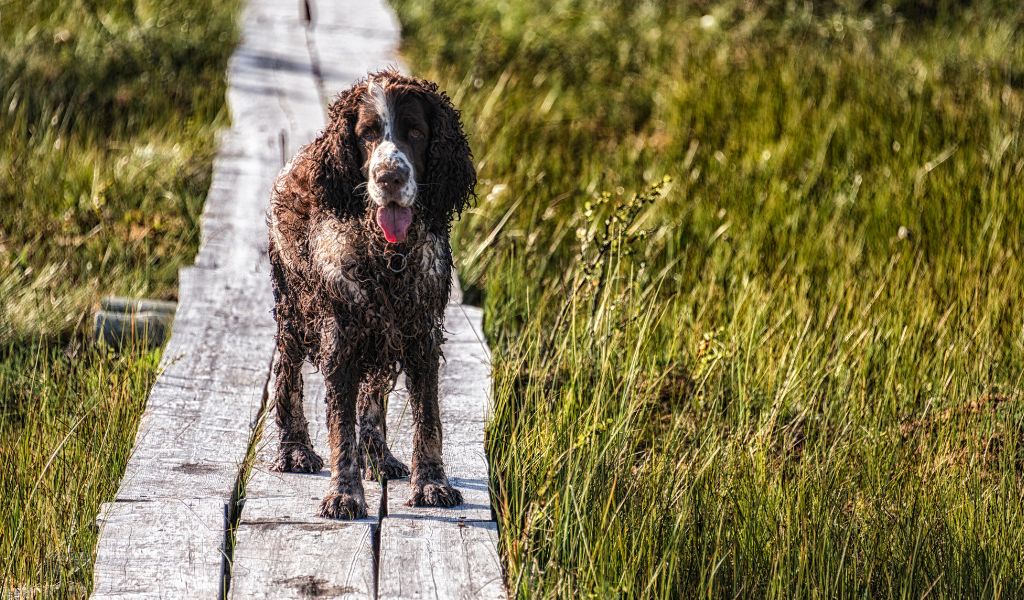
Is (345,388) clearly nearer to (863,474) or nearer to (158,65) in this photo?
(863,474)

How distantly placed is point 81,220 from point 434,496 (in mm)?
3578

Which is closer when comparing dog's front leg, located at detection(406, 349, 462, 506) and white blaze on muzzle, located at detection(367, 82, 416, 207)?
white blaze on muzzle, located at detection(367, 82, 416, 207)

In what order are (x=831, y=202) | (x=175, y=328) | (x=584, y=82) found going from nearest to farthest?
1. (x=175, y=328)
2. (x=831, y=202)
3. (x=584, y=82)

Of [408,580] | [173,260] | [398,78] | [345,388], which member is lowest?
[173,260]

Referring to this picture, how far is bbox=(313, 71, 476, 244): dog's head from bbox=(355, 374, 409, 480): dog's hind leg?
24.6 inches

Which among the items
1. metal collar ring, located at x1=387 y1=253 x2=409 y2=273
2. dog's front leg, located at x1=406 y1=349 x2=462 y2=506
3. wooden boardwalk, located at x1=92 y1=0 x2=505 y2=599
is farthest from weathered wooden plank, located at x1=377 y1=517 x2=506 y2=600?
metal collar ring, located at x1=387 y1=253 x2=409 y2=273

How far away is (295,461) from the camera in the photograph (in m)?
4.29

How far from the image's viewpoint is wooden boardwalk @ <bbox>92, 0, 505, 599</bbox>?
11.9ft

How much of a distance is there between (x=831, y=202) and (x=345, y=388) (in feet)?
12.9

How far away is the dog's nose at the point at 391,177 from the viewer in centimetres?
365

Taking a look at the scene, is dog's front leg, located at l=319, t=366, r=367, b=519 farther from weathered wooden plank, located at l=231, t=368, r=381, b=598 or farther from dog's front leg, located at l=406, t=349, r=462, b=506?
dog's front leg, located at l=406, t=349, r=462, b=506

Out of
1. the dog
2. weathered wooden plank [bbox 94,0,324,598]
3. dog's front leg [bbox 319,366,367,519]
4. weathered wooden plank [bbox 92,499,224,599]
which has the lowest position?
weathered wooden plank [bbox 94,0,324,598]

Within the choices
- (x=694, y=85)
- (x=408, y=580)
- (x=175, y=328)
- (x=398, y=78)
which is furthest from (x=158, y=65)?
(x=408, y=580)

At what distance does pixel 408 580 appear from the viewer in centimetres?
362
